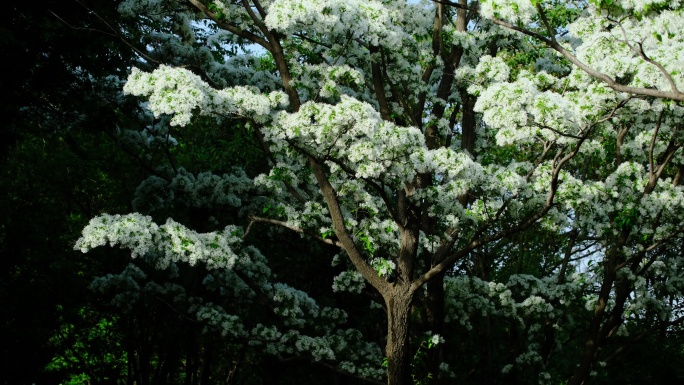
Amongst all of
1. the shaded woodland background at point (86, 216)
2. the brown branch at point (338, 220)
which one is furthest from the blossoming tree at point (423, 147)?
the shaded woodland background at point (86, 216)

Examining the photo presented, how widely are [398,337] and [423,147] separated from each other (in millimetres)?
3092

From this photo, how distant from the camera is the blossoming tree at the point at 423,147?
9.58 metres

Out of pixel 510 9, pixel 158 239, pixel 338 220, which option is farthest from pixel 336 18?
pixel 158 239

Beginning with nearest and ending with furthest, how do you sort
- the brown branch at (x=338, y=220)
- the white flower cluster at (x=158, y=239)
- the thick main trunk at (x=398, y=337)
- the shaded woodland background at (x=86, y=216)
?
the white flower cluster at (x=158, y=239) < the brown branch at (x=338, y=220) < the thick main trunk at (x=398, y=337) < the shaded woodland background at (x=86, y=216)

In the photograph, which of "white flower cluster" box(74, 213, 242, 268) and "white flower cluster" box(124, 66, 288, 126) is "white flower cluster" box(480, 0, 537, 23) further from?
"white flower cluster" box(74, 213, 242, 268)

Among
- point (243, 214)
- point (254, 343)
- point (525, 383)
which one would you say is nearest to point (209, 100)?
point (243, 214)

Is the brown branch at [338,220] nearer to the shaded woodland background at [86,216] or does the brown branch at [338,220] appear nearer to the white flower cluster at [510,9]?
the white flower cluster at [510,9]

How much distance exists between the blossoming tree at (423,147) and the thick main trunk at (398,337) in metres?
0.03

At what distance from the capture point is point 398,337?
→ 11078 mm

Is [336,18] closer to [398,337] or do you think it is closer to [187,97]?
[187,97]

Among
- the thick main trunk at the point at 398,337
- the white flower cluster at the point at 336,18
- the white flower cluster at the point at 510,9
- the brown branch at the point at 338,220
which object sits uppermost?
the white flower cluster at the point at 336,18

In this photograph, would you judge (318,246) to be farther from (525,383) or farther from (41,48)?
(41,48)

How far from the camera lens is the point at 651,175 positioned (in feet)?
40.4

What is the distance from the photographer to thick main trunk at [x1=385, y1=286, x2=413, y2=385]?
11.0 m
